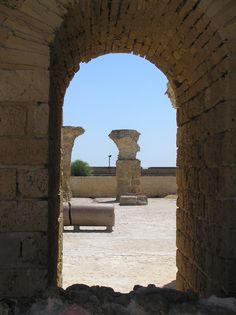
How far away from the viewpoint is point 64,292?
3.36m

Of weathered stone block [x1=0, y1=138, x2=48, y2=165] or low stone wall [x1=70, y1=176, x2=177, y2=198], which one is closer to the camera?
weathered stone block [x1=0, y1=138, x2=48, y2=165]

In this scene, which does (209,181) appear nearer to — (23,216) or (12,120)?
(23,216)

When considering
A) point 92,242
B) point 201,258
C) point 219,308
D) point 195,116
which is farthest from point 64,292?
point 92,242

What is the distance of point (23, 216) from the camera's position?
142 inches

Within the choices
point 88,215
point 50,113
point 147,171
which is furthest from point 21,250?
point 147,171

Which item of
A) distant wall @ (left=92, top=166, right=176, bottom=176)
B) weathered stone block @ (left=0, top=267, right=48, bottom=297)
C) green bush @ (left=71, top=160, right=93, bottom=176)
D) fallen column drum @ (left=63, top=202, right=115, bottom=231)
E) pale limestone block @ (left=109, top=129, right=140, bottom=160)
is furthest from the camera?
distant wall @ (left=92, top=166, right=176, bottom=176)

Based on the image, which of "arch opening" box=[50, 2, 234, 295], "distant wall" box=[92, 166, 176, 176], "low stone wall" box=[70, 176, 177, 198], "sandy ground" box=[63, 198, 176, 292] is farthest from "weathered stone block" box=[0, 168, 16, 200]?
"distant wall" box=[92, 166, 176, 176]

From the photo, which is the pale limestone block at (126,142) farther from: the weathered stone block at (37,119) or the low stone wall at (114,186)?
the weathered stone block at (37,119)

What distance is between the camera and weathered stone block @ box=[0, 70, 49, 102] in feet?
11.9

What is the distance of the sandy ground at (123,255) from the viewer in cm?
705

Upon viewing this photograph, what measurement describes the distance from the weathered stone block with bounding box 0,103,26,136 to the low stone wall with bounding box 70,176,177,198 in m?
23.3

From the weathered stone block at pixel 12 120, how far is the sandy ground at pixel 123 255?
3.63 m

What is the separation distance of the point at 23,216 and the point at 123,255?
18.5ft

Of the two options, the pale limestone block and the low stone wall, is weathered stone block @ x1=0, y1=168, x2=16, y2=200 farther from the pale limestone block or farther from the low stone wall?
the low stone wall
